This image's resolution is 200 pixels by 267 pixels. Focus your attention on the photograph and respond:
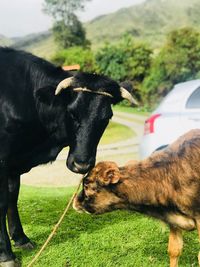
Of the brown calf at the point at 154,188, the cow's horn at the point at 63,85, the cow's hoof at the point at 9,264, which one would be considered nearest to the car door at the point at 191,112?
the brown calf at the point at 154,188

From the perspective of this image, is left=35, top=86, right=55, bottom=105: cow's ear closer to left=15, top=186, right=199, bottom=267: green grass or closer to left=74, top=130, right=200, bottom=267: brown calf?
left=74, top=130, right=200, bottom=267: brown calf

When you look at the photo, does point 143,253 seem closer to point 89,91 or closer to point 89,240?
point 89,240

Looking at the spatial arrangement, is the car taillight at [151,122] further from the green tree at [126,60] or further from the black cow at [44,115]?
the green tree at [126,60]

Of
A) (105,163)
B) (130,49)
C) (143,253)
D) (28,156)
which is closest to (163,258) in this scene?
(143,253)

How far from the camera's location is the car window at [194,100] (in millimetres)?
8441

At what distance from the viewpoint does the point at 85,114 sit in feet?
18.4

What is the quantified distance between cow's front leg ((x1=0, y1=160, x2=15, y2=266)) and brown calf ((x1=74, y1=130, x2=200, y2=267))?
1075 millimetres

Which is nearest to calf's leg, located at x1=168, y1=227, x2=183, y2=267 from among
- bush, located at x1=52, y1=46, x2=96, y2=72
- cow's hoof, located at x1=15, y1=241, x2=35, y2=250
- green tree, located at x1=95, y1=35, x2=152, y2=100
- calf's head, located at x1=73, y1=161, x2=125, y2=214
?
calf's head, located at x1=73, y1=161, x2=125, y2=214

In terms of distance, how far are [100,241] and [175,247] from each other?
137 cm

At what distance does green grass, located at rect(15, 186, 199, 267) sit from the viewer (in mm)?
5762

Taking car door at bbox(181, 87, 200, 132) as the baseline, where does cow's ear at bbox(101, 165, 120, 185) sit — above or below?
above

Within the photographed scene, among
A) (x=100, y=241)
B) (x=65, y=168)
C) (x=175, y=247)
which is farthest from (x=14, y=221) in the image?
(x=65, y=168)

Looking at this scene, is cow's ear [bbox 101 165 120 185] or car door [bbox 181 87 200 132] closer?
cow's ear [bbox 101 165 120 185]

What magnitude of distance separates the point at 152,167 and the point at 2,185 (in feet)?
6.17
